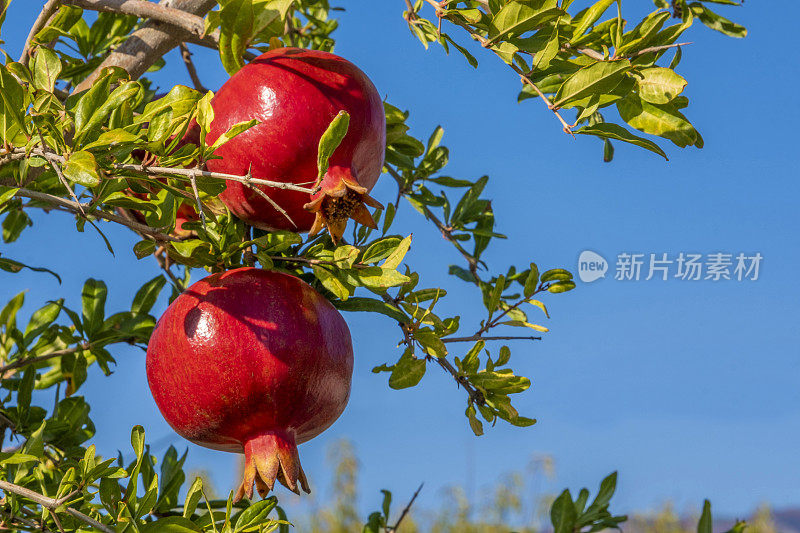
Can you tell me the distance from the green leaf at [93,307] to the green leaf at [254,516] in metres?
0.63

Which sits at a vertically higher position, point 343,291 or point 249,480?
point 343,291

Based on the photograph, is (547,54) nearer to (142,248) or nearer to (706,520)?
(142,248)

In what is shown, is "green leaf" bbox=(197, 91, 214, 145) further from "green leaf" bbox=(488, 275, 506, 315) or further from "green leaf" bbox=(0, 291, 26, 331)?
"green leaf" bbox=(0, 291, 26, 331)

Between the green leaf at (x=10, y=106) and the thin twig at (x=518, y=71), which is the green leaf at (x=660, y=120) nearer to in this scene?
the thin twig at (x=518, y=71)

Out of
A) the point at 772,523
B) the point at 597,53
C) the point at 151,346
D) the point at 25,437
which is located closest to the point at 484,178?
the point at 597,53

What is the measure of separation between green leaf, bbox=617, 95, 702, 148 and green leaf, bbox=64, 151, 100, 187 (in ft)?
2.15

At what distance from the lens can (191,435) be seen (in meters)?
0.98

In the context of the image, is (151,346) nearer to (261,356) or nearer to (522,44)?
(261,356)

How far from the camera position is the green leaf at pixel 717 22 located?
61.6 inches

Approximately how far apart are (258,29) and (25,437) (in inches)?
33.1

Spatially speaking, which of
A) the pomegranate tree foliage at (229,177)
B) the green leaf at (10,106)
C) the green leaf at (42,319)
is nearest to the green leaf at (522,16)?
the pomegranate tree foliage at (229,177)

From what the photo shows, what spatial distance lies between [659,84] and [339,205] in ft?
1.39

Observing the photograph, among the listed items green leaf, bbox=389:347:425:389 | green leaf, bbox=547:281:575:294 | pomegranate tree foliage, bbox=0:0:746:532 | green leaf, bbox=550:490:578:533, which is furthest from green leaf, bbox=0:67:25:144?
green leaf, bbox=550:490:578:533

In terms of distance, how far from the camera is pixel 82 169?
0.83 metres
